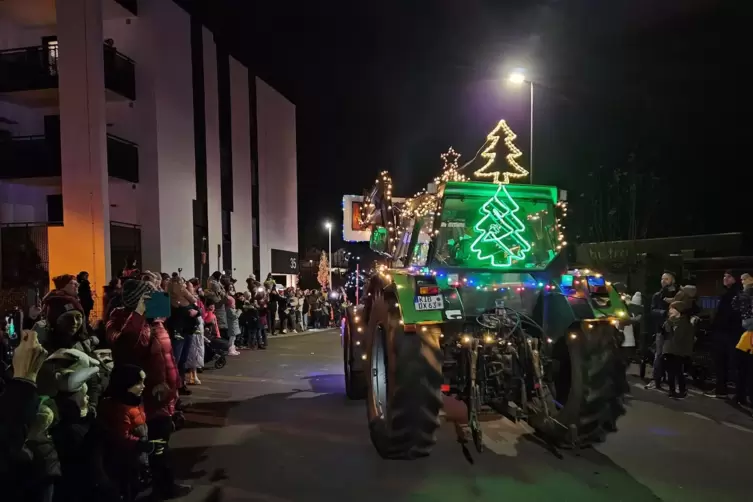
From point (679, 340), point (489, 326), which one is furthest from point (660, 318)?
point (489, 326)

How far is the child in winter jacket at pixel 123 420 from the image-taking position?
426 centimetres

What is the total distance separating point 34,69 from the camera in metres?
15.5

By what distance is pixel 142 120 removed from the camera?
687 inches

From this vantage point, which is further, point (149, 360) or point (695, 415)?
point (695, 415)

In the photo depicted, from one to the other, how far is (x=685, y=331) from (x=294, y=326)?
13.9 m

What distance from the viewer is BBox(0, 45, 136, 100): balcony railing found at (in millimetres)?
15414

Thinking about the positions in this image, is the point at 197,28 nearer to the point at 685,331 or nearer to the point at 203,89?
the point at 203,89

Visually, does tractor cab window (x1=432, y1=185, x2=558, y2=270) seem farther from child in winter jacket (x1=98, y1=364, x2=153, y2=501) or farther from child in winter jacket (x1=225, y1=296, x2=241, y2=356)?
child in winter jacket (x1=225, y1=296, x2=241, y2=356)

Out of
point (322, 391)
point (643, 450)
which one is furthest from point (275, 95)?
point (643, 450)

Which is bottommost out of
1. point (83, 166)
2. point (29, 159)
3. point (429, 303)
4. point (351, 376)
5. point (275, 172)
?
point (351, 376)

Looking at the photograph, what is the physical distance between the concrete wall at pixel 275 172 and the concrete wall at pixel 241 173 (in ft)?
5.10

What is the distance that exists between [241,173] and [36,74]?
10740 mm

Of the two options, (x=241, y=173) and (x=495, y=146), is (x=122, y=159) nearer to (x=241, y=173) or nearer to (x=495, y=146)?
(x=241, y=173)

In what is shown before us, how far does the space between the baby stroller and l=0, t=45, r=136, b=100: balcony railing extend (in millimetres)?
9049
